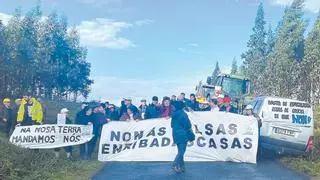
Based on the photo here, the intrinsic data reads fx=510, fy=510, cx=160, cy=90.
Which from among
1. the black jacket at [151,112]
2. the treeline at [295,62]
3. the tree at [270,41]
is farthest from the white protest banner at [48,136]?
the tree at [270,41]

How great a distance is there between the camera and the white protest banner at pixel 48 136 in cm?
1590

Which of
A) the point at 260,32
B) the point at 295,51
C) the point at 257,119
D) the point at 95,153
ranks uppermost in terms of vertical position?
the point at 260,32

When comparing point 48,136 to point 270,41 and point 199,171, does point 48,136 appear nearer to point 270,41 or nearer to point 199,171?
point 199,171

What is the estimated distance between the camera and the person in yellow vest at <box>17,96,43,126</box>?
17109 millimetres

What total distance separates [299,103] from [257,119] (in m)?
1.75

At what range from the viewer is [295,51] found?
64812mm

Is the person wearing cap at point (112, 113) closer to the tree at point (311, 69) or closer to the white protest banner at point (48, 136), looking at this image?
the white protest banner at point (48, 136)

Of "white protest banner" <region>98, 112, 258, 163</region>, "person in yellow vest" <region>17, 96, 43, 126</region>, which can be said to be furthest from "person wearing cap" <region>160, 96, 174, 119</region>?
"person in yellow vest" <region>17, 96, 43, 126</region>

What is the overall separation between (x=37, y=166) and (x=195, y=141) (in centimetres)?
514

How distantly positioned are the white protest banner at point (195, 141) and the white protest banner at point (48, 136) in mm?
806

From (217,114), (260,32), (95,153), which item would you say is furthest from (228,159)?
(260,32)

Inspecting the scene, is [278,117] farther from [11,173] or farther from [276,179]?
[11,173]

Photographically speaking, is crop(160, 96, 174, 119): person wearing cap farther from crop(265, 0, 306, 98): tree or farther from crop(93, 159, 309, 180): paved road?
crop(265, 0, 306, 98): tree

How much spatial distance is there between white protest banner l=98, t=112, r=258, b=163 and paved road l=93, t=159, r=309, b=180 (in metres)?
0.35
